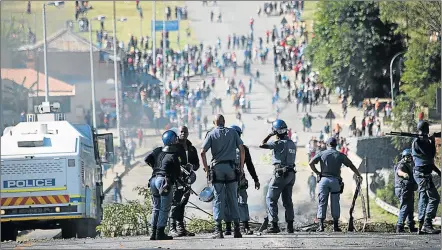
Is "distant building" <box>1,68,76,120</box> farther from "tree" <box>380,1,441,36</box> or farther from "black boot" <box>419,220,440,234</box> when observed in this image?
"black boot" <box>419,220,440,234</box>

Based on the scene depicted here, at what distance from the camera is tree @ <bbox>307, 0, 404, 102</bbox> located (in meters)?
76.1

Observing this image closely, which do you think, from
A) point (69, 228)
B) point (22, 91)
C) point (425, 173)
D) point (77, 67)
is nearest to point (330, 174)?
point (425, 173)

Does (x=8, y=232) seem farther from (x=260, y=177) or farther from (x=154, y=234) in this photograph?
(x=260, y=177)

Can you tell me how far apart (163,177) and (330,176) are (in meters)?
3.33

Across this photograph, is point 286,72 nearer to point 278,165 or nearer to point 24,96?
point 24,96

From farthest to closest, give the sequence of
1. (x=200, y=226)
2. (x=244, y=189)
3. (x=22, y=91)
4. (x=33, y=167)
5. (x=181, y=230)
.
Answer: (x=22, y=91) < (x=33, y=167) < (x=200, y=226) < (x=244, y=189) < (x=181, y=230)

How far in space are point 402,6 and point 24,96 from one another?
58.6 ft

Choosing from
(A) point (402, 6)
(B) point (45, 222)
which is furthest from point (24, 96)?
(B) point (45, 222)

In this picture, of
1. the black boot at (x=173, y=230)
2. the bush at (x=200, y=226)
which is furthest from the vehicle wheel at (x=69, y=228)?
the black boot at (x=173, y=230)

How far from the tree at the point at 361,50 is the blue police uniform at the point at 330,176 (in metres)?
53.0

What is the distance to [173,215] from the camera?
2141cm

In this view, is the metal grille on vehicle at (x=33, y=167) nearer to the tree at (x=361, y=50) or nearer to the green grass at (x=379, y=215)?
the green grass at (x=379, y=215)

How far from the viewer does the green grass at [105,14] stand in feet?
234

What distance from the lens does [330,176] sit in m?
22.3
